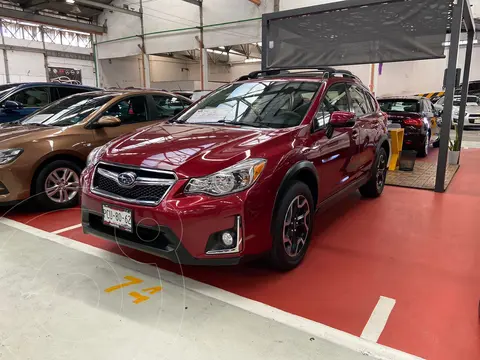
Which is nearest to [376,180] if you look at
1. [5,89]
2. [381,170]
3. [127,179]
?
[381,170]

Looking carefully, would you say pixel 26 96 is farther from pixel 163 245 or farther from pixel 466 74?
pixel 466 74

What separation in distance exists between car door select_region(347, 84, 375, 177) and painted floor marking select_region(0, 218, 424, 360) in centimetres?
198

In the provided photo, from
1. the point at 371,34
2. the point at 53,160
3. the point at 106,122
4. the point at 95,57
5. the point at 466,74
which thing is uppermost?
the point at 95,57

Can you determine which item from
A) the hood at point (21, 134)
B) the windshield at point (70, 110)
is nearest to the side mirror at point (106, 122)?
the windshield at point (70, 110)

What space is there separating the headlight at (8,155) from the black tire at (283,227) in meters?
2.85

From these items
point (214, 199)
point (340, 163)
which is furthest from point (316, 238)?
point (214, 199)

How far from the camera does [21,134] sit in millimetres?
3959

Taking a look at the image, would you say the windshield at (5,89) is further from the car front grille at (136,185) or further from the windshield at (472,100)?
the windshield at (472,100)

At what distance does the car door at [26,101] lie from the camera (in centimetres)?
597

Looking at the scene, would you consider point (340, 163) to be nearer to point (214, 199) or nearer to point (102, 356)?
point (214, 199)

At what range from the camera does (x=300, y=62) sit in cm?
596

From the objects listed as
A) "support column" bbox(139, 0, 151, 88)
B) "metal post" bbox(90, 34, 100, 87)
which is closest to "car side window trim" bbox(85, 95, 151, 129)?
"support column" bbox(139, 0, 151, 88)

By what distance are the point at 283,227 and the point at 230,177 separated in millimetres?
581

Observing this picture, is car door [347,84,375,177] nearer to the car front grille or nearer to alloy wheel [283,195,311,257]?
alloy wheel [283,195,311,257]
